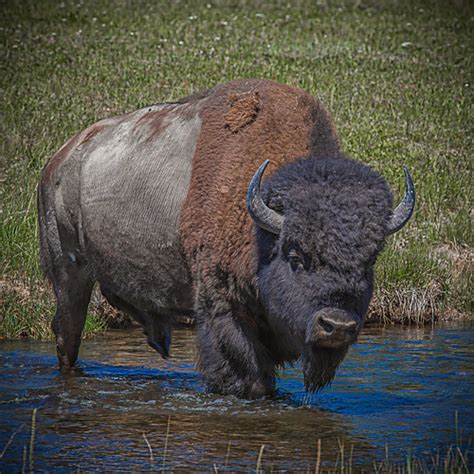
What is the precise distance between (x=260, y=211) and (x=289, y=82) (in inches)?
457

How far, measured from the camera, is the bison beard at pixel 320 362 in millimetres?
6629

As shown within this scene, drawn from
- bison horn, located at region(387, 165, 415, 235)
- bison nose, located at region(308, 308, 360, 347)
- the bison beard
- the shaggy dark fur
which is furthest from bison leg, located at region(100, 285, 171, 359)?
bison horn, located at region(387, 165, 415, 235)

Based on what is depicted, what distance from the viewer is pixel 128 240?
820 centimetres

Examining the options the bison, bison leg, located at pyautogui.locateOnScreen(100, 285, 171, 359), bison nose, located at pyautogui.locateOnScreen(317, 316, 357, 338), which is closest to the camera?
bison nose, located at pyautogui.locateOnScreen(317, 316, 357, 338)

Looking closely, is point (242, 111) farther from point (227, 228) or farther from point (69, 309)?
point (69, 309)

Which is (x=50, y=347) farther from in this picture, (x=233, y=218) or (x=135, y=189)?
(x=233, y=218)

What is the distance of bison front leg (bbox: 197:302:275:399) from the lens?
283 inches

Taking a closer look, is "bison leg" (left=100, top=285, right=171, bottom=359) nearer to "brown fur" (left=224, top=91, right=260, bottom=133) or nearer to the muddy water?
the muddy water

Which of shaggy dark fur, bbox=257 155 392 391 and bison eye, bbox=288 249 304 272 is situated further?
bison eye, bbox=288 249 304 272

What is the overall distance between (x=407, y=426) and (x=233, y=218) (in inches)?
70.8

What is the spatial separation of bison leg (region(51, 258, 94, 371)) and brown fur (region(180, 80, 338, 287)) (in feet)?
5.60

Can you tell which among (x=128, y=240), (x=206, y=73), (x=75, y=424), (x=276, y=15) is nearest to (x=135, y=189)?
(x=128, y=240)

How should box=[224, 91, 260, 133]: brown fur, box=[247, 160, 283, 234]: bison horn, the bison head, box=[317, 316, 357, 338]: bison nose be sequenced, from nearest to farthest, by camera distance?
box=[317, 316, 357, 338]: bison nose, the bison head, box=[247, 160, 283, 234]: bison horn, box=[224, 91, 260, 133]: brown fur

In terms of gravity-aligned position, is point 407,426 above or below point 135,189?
below
